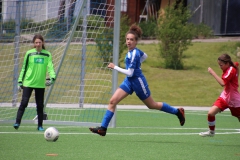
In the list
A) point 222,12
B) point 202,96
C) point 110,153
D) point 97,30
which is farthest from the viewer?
point 222,12

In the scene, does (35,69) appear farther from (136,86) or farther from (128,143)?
(128,143)

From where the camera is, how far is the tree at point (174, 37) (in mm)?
25844

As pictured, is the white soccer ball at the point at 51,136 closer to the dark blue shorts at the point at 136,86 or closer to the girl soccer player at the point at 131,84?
the girl soccer player at the point at 131,84

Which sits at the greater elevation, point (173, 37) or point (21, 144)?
point (173, 37)

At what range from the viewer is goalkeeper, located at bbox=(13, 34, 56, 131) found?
11172 millimetres

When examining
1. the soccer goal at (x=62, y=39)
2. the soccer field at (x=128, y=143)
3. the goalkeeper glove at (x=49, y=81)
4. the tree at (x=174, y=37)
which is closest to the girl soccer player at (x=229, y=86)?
the soccer field at (x=128, y=143)

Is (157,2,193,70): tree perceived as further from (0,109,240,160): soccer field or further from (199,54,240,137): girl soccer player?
(199,54,240,137): girl soccer player

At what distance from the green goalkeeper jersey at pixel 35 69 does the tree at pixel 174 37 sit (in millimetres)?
14918

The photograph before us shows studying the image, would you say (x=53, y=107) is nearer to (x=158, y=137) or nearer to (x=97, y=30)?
(x=97, y=30)

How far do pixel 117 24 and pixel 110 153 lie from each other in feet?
14.2

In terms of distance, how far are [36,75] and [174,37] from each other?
50.4 feet

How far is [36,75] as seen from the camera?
11.2 m

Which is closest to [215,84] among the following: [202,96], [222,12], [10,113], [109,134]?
[202,96]

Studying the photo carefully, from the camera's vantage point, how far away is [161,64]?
26.9 meters
